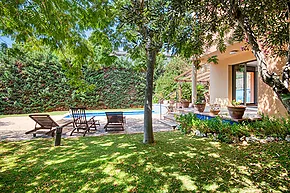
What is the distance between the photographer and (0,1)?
11.7 ft

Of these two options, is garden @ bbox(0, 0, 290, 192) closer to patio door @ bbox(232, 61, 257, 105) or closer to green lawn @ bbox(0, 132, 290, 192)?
green lawn @ bbox(0, 132, 290, 192)

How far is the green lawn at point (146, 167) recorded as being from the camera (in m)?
2.96

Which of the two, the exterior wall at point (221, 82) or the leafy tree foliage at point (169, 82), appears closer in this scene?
the exterior wall at point (221, 82)

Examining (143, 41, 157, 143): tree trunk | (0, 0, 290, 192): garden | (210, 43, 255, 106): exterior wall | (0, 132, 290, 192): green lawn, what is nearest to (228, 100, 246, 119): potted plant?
(0, 0, 290, 192): garden

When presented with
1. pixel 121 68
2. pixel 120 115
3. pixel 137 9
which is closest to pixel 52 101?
pixel 121 68

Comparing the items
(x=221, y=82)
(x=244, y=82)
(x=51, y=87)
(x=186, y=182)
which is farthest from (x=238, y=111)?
(x=51, y=87)

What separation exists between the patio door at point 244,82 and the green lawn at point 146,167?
244 inches

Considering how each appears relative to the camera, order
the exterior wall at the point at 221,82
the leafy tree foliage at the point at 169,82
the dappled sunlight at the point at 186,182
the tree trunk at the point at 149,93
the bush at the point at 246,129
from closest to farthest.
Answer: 1. the dappled sunlight at the point at 186,182
2. the tree trunk at the point at 149,93
3. the bush at the point at 246,129
4. the exterior wall at the point at 221,82
5. the leafy tree foliage at the point at 169,82

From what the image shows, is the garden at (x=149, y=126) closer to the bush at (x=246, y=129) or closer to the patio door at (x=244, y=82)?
the bush at (x=246, y=129)

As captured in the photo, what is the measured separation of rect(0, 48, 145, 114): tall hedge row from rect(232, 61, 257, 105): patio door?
30.6 ft

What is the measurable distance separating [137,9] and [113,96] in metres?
14.0

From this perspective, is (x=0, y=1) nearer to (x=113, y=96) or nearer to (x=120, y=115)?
(x=120, y=115)

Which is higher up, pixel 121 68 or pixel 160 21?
pixel 121 68

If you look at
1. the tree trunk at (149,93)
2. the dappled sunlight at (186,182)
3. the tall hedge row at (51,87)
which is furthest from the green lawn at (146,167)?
the tall hedge row at (51,87)
